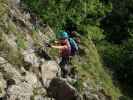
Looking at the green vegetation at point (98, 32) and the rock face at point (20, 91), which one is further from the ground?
the rock face at point (20, 91)

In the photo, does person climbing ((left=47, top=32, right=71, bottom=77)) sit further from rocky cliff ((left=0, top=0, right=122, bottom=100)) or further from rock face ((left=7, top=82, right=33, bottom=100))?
rock face ((left=7, top=82, right=33, bottom=100))

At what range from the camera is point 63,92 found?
1625 cm

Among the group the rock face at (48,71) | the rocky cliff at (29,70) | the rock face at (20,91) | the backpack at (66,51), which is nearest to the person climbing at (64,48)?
the backpack at (66,51)

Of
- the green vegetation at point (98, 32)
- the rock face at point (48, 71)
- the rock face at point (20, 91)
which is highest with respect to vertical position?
the rock face at point (20, 91)

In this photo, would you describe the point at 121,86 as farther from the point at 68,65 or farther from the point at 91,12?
the point at 68,65

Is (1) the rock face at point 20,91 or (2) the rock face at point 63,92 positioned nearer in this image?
(1) the rock face at point 20,91

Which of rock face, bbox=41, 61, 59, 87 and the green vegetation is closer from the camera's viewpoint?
rock face, bbox=41, 61, 59, 87

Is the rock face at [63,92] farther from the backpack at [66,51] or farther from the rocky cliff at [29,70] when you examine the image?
the backpack at [66,51]

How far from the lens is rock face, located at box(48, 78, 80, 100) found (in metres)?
16.2

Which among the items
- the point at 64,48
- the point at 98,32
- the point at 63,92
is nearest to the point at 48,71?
the point at 64,48

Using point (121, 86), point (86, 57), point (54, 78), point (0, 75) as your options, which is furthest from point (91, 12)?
point (0, 75)

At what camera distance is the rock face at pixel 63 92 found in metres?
16.2

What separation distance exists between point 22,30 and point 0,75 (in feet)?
18.8

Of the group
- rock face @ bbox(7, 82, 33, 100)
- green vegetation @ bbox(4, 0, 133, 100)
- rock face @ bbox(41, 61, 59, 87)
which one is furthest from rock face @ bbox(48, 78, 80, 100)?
rock face @ bbox(7, 82, 33, 100)
